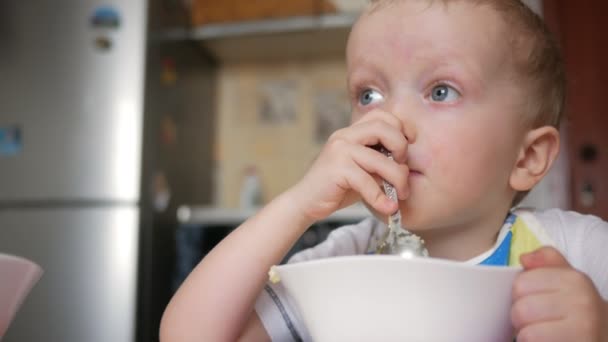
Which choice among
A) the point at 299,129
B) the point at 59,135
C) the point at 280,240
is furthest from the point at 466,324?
the point at 299,129

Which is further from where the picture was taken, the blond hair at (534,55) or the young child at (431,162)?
the blond hair at (534,55)

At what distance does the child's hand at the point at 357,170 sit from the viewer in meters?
0.54

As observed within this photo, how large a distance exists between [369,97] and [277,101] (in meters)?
2.12

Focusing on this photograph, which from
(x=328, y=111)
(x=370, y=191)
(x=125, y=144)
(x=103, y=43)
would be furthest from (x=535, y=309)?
(x=328, y=111)

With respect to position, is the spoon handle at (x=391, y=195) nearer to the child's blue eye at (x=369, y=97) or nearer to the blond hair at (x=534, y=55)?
the child's blue eye at (x=369, y=97)

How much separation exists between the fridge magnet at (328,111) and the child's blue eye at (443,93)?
2.06 meters

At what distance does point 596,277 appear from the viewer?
643mm

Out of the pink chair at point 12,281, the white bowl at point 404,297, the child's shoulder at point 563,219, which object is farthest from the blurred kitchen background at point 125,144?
the white bowl at point 404,297

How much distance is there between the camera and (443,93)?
2.10 ft

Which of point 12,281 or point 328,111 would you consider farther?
point 328,111

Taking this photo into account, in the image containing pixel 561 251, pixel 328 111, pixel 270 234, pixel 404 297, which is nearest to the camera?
pixel 404 297

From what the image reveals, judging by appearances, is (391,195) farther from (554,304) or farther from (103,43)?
(103,43)

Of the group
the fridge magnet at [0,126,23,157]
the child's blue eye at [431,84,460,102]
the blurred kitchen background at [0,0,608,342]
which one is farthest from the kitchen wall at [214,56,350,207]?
the child's blue eye at [431,84,460,102]

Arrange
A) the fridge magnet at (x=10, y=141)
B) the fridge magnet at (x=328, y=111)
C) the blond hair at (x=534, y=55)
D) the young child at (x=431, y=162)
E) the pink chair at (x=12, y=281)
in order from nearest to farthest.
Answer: the pink chair at (x=12, y=281) → the young child at (x=431, y=162) → the blond hair at (x=534, y=55) → the fridge magnet at (x=10, y=141) → the fridge magnet at (x=328, y=111)
